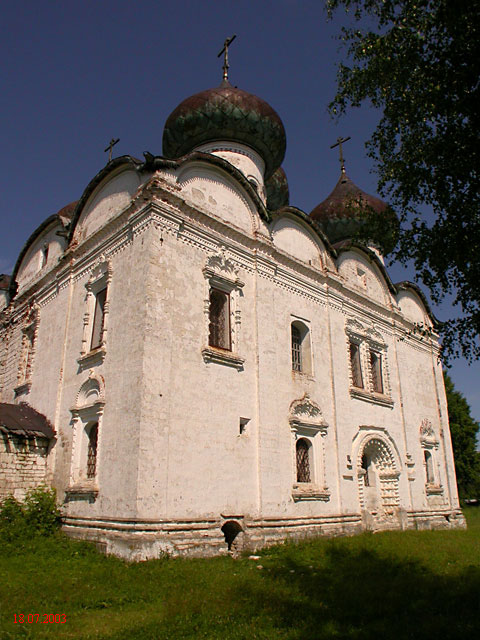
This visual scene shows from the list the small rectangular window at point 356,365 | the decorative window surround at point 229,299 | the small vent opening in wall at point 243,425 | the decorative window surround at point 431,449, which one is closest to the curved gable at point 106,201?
the decorative window surround at point 229,299

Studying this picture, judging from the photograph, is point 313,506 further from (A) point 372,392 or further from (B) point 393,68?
(B) point 393,68

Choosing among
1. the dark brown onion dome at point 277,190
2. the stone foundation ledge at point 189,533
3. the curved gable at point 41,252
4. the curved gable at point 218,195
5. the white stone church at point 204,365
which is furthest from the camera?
the dark brown onion dome at point 277,190

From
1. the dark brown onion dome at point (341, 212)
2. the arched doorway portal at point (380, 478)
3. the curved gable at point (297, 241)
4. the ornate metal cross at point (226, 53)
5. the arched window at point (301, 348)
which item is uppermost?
the ornate metal cross at point (226, 53)

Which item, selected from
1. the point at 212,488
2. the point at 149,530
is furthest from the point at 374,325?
the point at 149,530

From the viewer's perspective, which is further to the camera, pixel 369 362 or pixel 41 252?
pixel 369 362

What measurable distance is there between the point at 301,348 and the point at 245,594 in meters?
6.94

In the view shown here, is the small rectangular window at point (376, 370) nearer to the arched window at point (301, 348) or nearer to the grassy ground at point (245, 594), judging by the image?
the arched window at point (301, 348)

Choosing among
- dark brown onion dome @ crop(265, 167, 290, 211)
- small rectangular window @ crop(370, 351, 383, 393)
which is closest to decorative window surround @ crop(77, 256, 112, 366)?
small rectangular window @ crop(370, 351, 383, 393)

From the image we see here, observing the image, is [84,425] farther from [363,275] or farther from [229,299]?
[363,275]

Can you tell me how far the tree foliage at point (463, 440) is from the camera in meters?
24.7

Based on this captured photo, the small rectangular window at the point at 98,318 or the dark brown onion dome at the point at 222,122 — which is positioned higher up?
the dark brown onion dome at the point at 222,122

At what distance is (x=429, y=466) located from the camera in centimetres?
1636

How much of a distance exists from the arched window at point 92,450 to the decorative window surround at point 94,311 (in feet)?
4.09

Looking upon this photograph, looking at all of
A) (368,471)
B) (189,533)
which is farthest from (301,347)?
(189,533)
